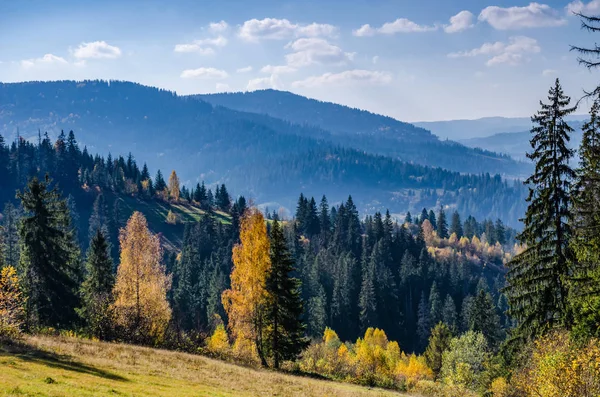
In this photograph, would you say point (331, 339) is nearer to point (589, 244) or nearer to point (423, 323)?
point (423, 323)

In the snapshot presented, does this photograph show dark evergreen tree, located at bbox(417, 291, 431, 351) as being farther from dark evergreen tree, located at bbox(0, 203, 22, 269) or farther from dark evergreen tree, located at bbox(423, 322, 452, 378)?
dark evergreen tree, located at bbox(0, 203, 22, 269)

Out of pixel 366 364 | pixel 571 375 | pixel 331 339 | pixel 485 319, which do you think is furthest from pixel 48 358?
pixel 331 339

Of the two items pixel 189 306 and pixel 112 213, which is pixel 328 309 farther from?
pixel 112 213

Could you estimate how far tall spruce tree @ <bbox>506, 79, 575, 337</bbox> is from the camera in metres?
27.6

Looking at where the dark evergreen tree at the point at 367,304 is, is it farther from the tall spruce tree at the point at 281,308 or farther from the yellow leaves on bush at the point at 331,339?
the tall spruce tree at the point at 281,308

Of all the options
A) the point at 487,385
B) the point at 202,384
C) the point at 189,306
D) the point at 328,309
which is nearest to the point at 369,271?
the point at 328,309

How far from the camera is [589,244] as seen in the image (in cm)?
2397

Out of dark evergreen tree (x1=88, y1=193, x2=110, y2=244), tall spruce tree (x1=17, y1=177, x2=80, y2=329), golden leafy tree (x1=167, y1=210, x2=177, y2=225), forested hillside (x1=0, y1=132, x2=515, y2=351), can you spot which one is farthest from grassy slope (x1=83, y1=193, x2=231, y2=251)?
tall spruce tree (x1=17, y1=177, x2=80, y2=329)

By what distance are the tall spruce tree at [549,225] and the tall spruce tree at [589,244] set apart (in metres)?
2.00

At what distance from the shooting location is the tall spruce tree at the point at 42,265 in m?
47.0

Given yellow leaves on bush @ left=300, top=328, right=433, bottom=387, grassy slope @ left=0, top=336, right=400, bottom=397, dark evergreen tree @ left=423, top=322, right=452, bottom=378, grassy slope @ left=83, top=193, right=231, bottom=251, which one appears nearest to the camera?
grassy slope @ left=0, top=336, right=400, bottom=397

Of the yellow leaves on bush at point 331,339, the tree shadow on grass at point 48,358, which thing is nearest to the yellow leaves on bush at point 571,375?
the tree shadow on grass at point 48,358

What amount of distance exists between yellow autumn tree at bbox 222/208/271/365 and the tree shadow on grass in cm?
1672

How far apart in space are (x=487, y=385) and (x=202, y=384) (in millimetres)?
28920
